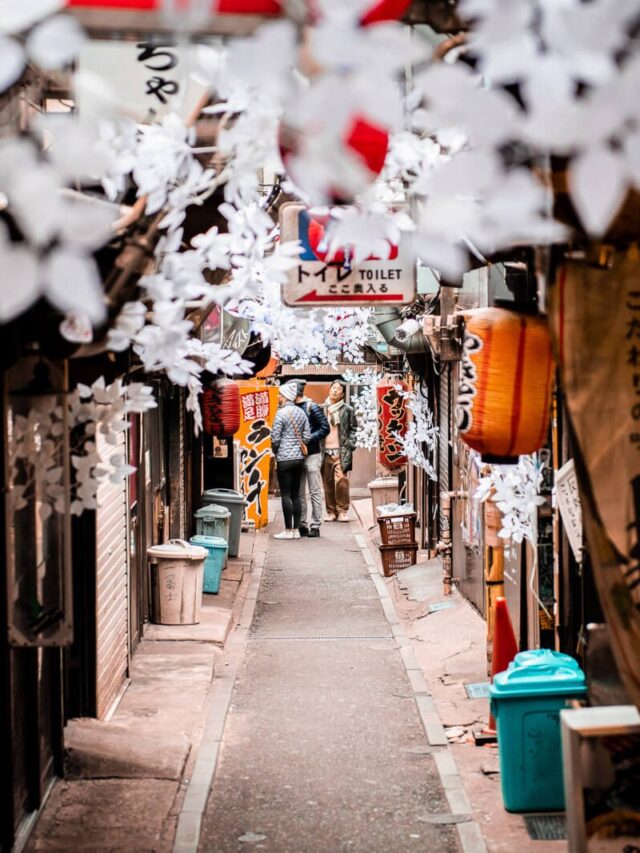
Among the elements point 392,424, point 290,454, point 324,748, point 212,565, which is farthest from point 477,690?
point 290,454

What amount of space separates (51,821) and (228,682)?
428 centimetres

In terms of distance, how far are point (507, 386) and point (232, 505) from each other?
43.2ft

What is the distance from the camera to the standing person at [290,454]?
22.3m

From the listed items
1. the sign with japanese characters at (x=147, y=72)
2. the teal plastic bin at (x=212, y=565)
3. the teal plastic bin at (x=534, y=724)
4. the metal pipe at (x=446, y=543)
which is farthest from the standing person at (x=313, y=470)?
the sign with japanese characters at (x=147, y=72)

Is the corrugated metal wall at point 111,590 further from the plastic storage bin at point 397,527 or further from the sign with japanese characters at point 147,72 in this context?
the plastic storage bin at point 397,527

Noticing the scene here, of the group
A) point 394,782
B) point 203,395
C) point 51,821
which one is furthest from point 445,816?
point 203,395

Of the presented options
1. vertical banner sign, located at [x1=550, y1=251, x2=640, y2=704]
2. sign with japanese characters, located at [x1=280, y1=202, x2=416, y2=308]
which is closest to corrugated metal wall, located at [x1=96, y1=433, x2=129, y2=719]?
sign with japanese characters, located at [x1=280, y1=202, x2=416, y2=308]

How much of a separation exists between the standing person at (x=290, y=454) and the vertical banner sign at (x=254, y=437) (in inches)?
9.1

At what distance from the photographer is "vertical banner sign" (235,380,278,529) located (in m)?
22.2

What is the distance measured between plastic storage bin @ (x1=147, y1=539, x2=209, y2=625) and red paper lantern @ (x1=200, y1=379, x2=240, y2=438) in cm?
360

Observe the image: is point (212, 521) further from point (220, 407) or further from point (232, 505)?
point (220, 407)

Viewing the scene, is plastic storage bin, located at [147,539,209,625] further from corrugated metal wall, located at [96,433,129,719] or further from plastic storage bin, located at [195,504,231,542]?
plastic storage bin, located at [195,504,231,542]

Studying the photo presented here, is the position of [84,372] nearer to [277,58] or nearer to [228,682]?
[277,58]

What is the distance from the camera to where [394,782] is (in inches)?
336
